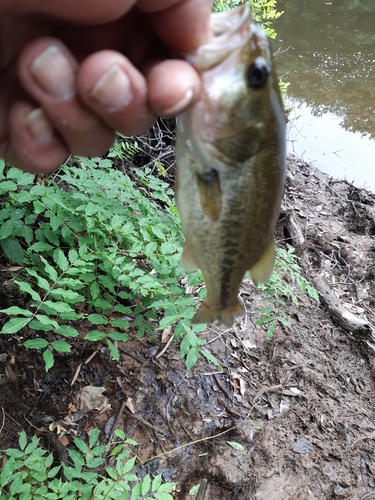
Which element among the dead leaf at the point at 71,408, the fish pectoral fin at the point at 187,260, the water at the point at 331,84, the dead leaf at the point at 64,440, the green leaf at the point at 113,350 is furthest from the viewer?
the water at the point at 331,84

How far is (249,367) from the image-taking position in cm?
363

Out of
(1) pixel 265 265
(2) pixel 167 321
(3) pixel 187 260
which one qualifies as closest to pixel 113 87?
(3) pixel 187 260

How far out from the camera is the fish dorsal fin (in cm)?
132

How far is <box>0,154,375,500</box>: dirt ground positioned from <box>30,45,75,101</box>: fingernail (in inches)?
82.6

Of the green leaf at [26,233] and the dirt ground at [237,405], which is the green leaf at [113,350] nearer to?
the dirt ground at [237,405]

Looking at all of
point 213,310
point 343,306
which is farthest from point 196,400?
point 343,306

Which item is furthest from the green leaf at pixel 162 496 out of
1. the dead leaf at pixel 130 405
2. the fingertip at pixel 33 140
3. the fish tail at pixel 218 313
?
the fingertip at pixel 33 140

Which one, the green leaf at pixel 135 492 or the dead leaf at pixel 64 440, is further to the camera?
the dead leaf at pixel 64 440

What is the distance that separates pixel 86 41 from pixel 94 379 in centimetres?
230

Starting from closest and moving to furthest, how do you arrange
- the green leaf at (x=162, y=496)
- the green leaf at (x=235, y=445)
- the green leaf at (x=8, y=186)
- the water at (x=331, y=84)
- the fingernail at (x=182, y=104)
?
1. the fingernail at (x=182, y=104)
2. the green leaf at (x=162, y=496)
3. the green leaf at (x=8, y=186)
4. the green leaf at (x=235, y=445)
5. the water at (x=331, y=84)

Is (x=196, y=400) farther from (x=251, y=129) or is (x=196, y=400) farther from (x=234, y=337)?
(x=251, y=129)

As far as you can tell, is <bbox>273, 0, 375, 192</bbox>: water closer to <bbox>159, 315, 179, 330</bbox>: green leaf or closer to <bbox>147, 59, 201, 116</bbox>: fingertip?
<bbox>159, 315, 179, 330</bbox>: green leaf

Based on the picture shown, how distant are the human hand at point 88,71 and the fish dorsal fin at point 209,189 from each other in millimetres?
235

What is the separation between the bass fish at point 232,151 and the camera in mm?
1203
